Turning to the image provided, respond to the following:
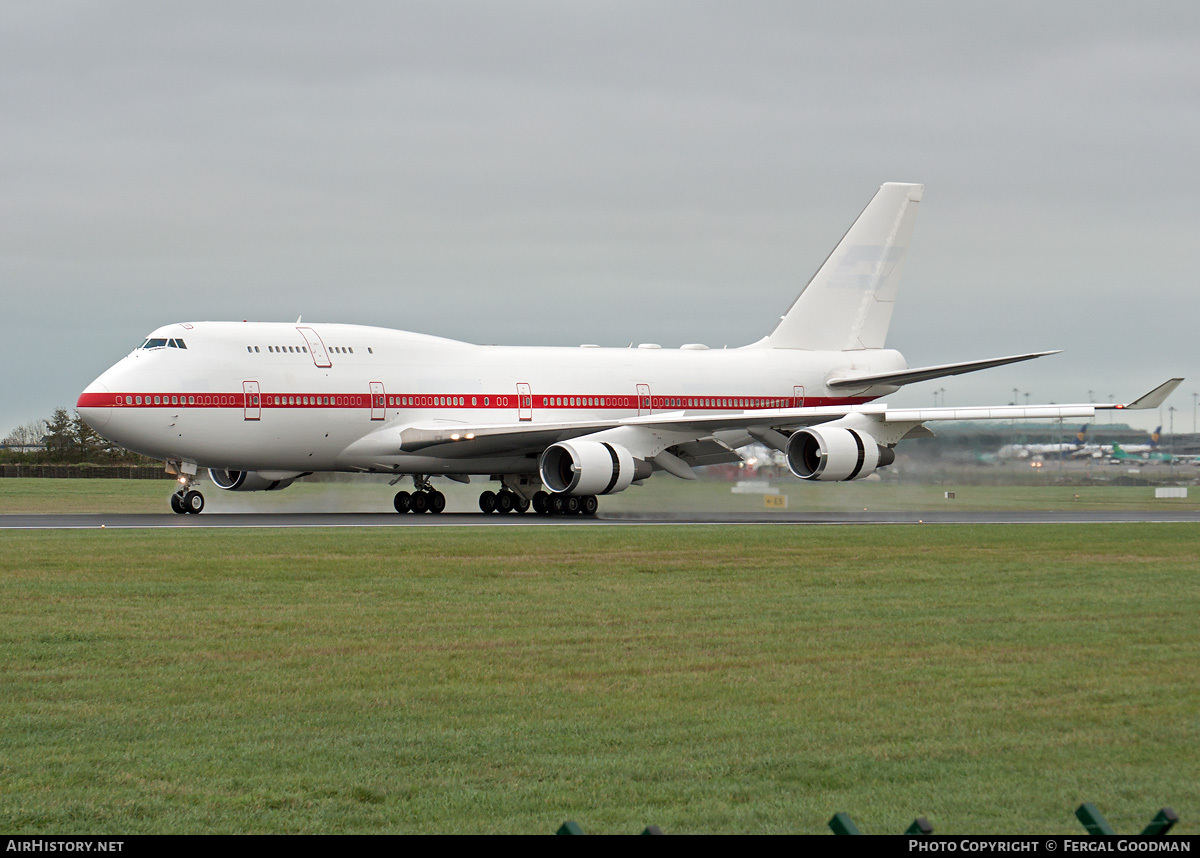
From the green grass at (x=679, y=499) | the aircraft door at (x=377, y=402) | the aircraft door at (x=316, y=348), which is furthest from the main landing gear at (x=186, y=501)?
the aircraft door at (x=377, y=402)

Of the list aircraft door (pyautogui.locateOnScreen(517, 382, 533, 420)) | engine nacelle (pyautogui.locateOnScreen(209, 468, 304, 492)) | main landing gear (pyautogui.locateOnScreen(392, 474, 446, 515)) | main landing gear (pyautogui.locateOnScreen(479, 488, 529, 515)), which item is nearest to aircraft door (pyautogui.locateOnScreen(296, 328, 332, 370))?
A: engine nacelle (pyautogui.locateOnScreen(209, 468, 304, 492))

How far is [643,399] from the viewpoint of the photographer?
39.1 metres

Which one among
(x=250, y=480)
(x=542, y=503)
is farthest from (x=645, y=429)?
(x=250, y=480)

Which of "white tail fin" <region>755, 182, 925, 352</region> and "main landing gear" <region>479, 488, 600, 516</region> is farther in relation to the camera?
"white tail fin" <region>755, 182, 925, 352</region>

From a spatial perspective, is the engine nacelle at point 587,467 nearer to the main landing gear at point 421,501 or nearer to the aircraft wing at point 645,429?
Answer: the aircraft wing at point 645,429

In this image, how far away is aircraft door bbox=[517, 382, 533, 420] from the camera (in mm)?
37250

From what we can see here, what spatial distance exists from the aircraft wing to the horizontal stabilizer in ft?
7.01

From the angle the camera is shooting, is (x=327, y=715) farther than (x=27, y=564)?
No

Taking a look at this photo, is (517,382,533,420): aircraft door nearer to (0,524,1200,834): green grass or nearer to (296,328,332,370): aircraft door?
(296,328,332,370): aircraft door

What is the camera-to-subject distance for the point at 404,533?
84.8 ft

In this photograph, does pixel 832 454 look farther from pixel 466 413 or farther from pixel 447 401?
pixel 447 401

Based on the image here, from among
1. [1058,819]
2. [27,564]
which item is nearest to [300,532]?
[27,564]

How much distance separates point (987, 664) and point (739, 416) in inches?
897
